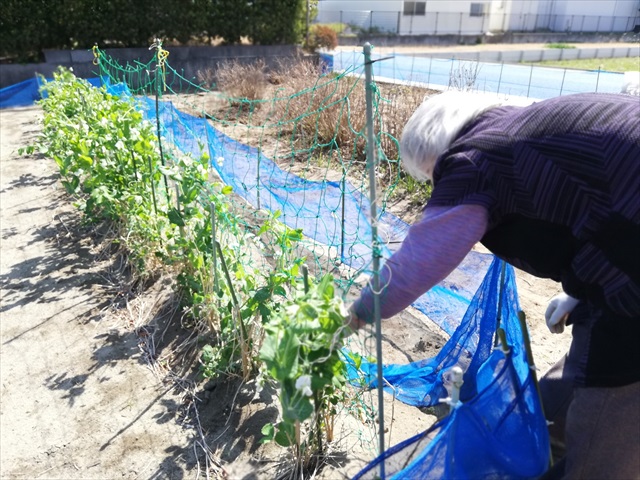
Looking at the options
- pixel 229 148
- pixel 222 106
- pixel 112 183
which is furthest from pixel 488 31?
pixel 112 183

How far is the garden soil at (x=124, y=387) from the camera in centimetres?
194

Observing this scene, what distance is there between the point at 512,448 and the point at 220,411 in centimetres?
122

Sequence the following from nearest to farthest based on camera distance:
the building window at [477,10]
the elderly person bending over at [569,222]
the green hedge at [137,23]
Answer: the elderly person bending over at [569,222], the green hedge at [137,23], the building window at [477,10]

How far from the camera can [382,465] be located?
51.2 inches

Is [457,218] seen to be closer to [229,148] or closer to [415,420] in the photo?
[415,420]

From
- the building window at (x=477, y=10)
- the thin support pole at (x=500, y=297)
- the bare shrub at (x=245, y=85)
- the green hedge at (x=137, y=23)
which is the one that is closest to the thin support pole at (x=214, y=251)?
the thin support pole at (x=500, y=297)

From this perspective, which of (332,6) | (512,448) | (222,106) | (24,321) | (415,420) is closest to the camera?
(512,448)

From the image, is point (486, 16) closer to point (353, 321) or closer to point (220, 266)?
point (220, 266)

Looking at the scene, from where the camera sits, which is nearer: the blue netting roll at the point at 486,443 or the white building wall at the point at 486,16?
the blue netting roll at the point at 486,443

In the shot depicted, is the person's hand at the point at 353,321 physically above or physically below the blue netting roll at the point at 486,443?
above

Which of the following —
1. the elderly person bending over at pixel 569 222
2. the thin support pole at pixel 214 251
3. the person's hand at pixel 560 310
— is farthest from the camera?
the thin support pole at pixel 214 251

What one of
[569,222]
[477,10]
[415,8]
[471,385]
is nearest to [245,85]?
[471,385]

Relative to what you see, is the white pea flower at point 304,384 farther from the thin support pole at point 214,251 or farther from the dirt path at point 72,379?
the thin support pole at point 214,251

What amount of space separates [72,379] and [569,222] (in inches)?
85.7
